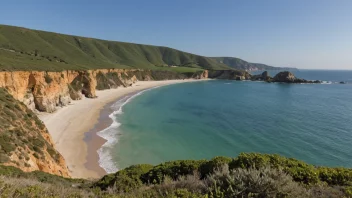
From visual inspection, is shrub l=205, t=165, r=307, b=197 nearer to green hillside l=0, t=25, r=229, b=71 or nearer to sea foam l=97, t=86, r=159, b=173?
sea foam l=97, t=86, r=159, b=173

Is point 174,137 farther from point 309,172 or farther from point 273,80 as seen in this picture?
point 273,80

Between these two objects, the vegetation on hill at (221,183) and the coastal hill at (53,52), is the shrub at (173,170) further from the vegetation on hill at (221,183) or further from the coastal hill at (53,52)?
the coastal hill at (53,52)

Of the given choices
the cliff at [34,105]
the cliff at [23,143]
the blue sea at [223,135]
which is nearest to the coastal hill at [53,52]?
the cliff at [34,105]

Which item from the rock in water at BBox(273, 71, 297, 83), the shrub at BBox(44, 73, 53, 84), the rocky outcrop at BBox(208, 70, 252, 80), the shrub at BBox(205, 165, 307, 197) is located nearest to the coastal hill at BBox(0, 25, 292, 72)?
the shrub at BBox(44, 73, 53, 84)

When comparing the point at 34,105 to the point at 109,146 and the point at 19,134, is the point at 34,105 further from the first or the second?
the point at 19,134

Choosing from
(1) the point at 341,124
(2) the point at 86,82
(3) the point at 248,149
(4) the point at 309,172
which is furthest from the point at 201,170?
(2) the point at 86,82

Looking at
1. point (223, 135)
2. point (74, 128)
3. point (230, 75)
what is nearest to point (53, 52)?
point (74, 128)
